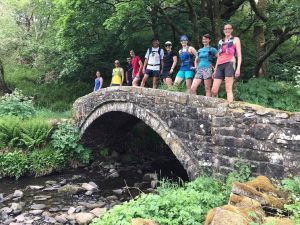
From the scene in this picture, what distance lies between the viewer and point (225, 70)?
24.5 feet

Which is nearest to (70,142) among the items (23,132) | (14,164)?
(23,132)

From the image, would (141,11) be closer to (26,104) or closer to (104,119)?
(104,119)

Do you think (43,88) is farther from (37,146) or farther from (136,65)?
(136,65)

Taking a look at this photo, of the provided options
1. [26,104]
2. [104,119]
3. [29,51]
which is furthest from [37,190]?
[29,51]

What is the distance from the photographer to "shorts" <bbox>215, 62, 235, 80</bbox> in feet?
24.3

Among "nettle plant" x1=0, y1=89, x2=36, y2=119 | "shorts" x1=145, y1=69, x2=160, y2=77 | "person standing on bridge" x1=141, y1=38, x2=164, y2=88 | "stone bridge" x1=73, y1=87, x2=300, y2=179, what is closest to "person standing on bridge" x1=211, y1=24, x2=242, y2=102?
"stone bridge" x1=73, y1=87, x2=300, y2=179

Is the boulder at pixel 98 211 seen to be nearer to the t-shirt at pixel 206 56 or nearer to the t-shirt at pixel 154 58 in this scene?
the t-shirt at pixel 154 58

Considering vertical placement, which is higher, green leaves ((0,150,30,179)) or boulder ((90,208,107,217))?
green leaves ((0,150,30,179))

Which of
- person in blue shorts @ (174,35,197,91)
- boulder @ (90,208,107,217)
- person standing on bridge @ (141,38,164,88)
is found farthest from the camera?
person standing on bridge @ (141,38,164,88)

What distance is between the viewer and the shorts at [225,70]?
24.3 feet

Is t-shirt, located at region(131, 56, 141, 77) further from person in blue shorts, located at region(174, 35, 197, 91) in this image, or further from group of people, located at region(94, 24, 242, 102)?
person in blue shorts, located at region(174, 35, 197, 91)

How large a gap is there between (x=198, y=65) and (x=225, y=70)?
1022 millimetres

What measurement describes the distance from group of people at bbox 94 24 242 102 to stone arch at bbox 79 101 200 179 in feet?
3.23

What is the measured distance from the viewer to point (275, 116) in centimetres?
622
